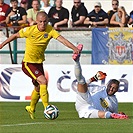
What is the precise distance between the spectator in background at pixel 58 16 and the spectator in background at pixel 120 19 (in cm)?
155

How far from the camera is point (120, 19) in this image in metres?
22.9

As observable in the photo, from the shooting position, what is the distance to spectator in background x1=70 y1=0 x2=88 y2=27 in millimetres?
22984

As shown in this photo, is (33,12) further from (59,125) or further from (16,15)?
(59,125)

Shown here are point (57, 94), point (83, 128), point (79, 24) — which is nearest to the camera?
point (83, 128)

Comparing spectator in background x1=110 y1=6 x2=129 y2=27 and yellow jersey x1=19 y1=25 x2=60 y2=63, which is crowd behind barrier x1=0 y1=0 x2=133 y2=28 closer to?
spectator in background x1=110 y1=6 x2=129 y2=27

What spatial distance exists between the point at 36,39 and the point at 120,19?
907 cm

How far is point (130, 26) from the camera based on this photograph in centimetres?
2341

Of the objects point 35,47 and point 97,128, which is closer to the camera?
point 97,128

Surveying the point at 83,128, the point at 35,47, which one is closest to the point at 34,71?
the point at 35,47

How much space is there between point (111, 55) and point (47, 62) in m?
2.13

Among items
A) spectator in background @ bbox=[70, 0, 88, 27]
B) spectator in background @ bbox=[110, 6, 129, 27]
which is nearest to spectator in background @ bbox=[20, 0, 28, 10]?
spectator in background @ bbox=[70, 0, 88, 27]

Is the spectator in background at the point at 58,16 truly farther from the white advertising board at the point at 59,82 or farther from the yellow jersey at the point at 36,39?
the yellow jersey at the point at 36,39

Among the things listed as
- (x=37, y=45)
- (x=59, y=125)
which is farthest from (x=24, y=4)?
(x=59, y=125)

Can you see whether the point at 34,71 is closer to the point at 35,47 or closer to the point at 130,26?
the point at 35,47
